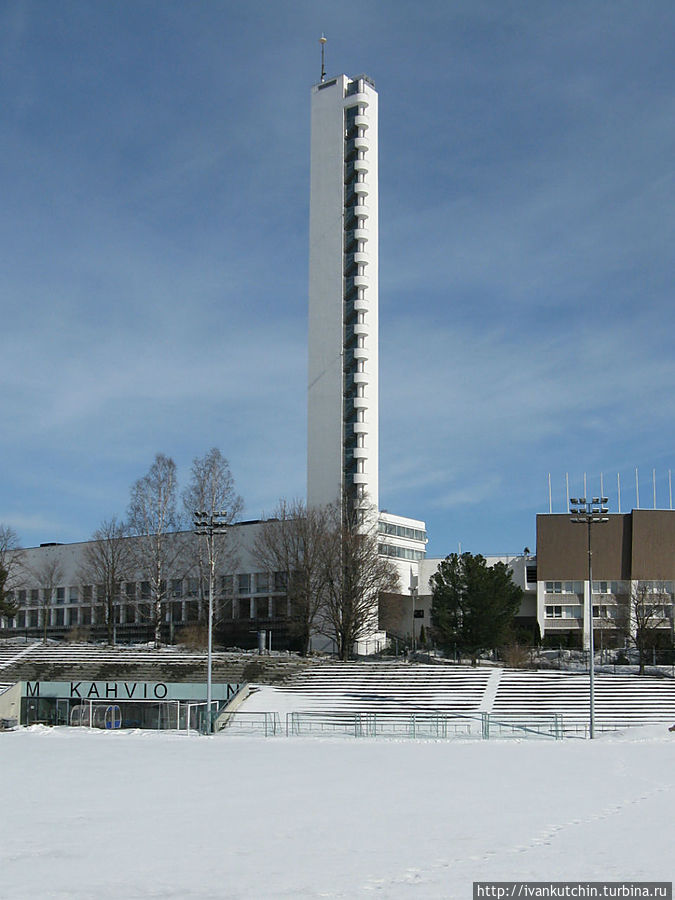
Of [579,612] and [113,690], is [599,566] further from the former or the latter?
[113,690]

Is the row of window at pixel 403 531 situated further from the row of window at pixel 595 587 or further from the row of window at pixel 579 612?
the row of window at pixel 579 612

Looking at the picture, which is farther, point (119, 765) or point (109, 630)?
point (109, 630)

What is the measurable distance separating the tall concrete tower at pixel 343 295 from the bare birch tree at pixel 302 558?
253 inches

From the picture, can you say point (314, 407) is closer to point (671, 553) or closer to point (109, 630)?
point (109, 630)

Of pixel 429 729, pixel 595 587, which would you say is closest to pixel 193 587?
pixel 595 587

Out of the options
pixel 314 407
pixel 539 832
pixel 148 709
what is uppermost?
pixel 314 407

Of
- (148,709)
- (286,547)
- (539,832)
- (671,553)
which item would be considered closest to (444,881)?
(539,832)

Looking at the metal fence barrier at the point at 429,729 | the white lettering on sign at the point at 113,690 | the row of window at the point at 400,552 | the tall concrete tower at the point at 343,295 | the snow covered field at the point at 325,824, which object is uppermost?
the tall concrete tower at the point at 343,295

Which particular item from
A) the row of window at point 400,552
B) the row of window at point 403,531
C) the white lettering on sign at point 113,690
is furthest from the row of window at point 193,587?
the white lettering on sign at point 113,690

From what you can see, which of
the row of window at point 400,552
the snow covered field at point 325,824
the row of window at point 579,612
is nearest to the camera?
the snow covered field at point 325,824

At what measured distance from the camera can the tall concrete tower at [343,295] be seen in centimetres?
9319

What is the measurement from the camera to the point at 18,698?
6153 centimetres

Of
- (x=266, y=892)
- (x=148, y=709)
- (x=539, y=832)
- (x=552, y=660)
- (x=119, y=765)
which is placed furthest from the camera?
(x=552, y=660)

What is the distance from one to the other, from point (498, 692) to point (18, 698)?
31.1 m
